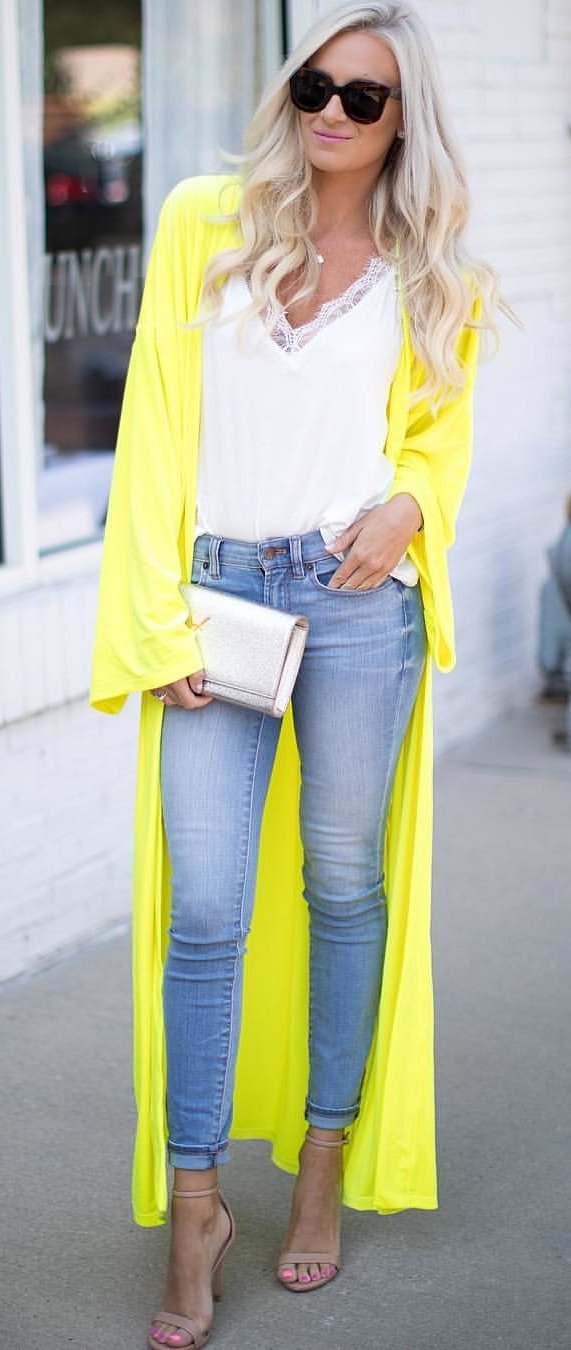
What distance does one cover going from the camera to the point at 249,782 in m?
2.72

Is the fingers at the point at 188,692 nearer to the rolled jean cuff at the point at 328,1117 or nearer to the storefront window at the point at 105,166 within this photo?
the rolled jean cuff at the point at 328,1117

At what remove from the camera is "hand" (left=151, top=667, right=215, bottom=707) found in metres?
2.66

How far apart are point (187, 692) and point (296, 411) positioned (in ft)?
1.51

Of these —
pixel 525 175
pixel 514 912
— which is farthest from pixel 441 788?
pixel 525 175

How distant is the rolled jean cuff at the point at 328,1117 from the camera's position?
9.67 ft

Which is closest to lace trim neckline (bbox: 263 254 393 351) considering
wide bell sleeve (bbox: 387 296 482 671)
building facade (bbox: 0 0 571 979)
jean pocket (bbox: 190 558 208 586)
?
wide bell sleeve (bbox: 387 296 482 671)

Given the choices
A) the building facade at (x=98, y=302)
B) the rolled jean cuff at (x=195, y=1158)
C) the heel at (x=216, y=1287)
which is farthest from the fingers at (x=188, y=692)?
the building facade at (x=98, y=302)

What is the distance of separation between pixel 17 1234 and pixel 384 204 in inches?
73.6

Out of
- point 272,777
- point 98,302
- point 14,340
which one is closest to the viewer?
point 272,777

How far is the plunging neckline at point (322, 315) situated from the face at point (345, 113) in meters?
0.16

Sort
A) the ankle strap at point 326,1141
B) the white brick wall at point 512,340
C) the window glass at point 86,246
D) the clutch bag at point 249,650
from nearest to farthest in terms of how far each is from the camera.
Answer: the clutch bag at point 249,650
the ankle strap at point 326,1141
the window glass at point 86,246
the white brick wall at point 512,340

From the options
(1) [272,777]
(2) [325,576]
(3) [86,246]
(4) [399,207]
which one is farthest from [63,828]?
(4) [399,207]

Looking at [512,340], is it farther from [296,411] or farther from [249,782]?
[249,782]

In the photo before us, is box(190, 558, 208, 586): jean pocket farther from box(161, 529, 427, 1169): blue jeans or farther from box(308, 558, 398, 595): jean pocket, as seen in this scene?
box(308, 558, 398, 595): jean pocket
